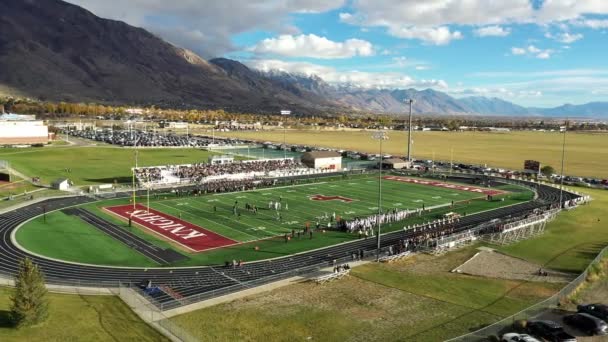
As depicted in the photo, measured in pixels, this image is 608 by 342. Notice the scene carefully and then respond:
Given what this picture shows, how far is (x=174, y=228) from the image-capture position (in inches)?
1839

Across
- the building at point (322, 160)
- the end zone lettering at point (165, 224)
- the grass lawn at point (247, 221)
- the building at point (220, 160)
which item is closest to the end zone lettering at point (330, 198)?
the grass lawn at point (247, 221)

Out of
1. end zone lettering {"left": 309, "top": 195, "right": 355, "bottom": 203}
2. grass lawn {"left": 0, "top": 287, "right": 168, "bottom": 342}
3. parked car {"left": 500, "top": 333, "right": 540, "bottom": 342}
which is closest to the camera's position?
parked car {"left": 500, "top": 333, "right": 540, "bottom": 342}

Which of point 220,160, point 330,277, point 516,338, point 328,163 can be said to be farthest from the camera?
point 328,163

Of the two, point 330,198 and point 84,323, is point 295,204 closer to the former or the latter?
point 330,198

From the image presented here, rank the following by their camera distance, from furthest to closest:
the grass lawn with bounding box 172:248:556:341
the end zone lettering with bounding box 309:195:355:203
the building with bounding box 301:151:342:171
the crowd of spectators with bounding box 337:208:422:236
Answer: the building with bounding box 301:151:342:171 → the end zone lettering with bounding box 309:195:355:203 → the crowd of spectators with bounding box 337:208:422:236 → the grass lawn with bounding box 172:248:556:341

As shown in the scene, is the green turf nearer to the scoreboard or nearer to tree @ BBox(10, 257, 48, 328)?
tree @ BBox(10, 257, 48, 328)

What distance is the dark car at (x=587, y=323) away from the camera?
2512 cm

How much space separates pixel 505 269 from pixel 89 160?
8867cm

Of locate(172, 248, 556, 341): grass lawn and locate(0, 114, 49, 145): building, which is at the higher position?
locate(0, 114, 49, 145): building

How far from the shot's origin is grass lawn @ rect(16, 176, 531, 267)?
127 ft

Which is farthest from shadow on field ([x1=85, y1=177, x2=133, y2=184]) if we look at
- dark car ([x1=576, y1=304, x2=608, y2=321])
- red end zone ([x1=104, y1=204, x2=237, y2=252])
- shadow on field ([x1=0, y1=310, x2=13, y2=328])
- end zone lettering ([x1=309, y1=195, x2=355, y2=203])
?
dark car ([x1=576, y1=304, x2=608, y2=321])

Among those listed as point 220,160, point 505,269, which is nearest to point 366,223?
point 505,269

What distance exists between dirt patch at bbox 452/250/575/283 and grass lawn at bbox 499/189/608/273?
1572mm

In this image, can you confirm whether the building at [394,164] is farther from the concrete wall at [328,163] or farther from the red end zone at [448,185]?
the red end zone at [448,185]
